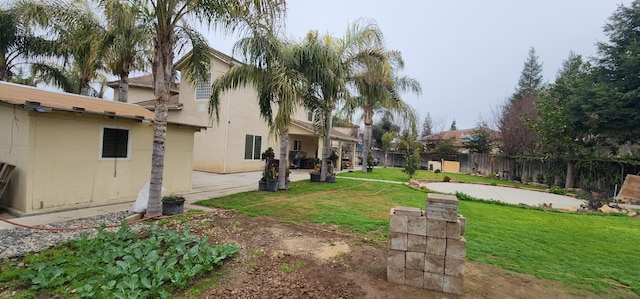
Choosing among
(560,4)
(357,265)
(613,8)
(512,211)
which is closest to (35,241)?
(357,265)

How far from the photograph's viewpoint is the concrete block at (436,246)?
313 cm

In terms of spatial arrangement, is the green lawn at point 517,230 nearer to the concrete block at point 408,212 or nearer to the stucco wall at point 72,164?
the concrete block at point 408,212

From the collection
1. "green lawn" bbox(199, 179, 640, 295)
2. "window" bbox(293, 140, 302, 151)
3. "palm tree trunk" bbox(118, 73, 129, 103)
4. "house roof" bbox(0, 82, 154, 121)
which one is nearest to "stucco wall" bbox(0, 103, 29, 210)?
Result: "house roof" bbox(0, 82, 154, 121)

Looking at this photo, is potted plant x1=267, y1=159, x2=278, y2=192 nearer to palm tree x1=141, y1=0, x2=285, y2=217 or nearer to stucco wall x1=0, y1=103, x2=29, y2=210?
palm tree x1=141, y1=0, x2=285, y2=217

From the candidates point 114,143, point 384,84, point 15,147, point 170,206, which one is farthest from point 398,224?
point 384,84

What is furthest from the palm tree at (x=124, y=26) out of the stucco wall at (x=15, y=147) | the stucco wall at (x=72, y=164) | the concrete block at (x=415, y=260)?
the concrete block at (x=415, y=260)

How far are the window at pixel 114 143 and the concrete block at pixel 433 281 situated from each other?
24.6 ft

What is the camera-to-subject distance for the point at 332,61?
9695mm

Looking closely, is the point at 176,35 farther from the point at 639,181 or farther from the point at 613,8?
the point at 613,8

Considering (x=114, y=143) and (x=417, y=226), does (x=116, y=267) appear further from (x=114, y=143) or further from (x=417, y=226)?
(x=114, y=143)

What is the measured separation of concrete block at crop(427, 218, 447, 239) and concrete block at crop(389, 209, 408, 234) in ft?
0.83

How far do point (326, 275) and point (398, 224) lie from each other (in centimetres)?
106

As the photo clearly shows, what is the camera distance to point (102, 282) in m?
2.90

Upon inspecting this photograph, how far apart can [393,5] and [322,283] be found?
539 inches
